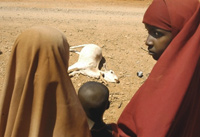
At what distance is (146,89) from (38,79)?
87 centimetres

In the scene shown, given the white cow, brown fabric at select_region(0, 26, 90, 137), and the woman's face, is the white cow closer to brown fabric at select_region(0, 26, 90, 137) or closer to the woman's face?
the woman's face

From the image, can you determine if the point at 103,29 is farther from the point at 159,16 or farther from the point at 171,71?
the point at 171,71

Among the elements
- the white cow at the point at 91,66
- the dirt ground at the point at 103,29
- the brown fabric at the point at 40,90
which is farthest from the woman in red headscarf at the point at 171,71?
the white cow at the point at 91,66

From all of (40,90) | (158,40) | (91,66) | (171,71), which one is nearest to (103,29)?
(91,66)

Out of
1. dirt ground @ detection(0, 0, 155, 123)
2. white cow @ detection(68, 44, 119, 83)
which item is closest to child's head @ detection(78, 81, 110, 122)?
dirt ground @ detection(0, 0, 155, 123)

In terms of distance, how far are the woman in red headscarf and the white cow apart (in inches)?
124

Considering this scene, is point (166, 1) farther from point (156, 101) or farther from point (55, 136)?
point (55, 136)

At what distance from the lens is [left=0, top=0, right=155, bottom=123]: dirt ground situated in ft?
17.7

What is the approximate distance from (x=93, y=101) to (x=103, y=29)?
18.2 ft

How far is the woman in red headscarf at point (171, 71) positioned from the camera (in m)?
2.03

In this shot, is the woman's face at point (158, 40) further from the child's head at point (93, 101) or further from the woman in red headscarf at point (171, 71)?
the child's head at point (93, 101)

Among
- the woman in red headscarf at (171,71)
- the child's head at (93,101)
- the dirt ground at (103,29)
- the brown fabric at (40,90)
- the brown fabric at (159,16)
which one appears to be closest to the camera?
the brown fabric at (40,90)

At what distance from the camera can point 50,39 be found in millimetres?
1819

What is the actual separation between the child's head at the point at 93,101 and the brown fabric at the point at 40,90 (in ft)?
2.81
